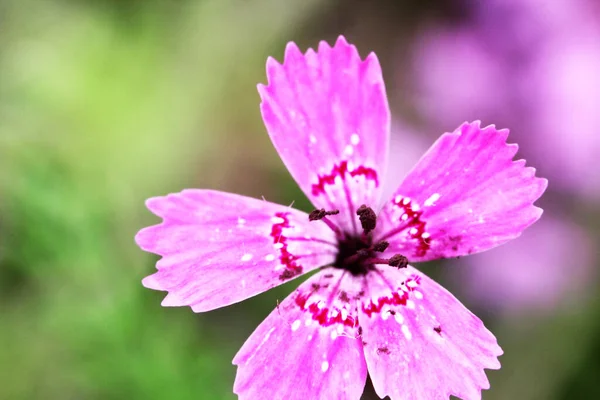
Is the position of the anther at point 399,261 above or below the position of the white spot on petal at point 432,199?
below

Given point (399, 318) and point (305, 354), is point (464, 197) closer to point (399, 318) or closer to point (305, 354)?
point (399, 318)

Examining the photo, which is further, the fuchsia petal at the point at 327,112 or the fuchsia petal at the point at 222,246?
the fuchsia petal at the point at 327,112

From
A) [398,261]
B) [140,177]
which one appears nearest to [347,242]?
[398,261]

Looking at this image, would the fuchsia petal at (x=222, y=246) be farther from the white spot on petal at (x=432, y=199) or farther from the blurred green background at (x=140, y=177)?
the blurred green background at (x=140, y=177)

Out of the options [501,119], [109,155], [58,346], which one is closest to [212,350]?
[58,346]

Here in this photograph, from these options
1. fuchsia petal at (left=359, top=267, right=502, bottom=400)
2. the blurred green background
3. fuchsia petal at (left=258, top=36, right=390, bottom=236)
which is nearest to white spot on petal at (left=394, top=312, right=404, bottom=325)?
fuchsia petal at (left=359, top=267, right=502, bottom=400)

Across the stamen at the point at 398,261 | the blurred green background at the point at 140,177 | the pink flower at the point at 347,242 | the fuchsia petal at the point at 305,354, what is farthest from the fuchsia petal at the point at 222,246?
the blurred green background at the point at 140,177
